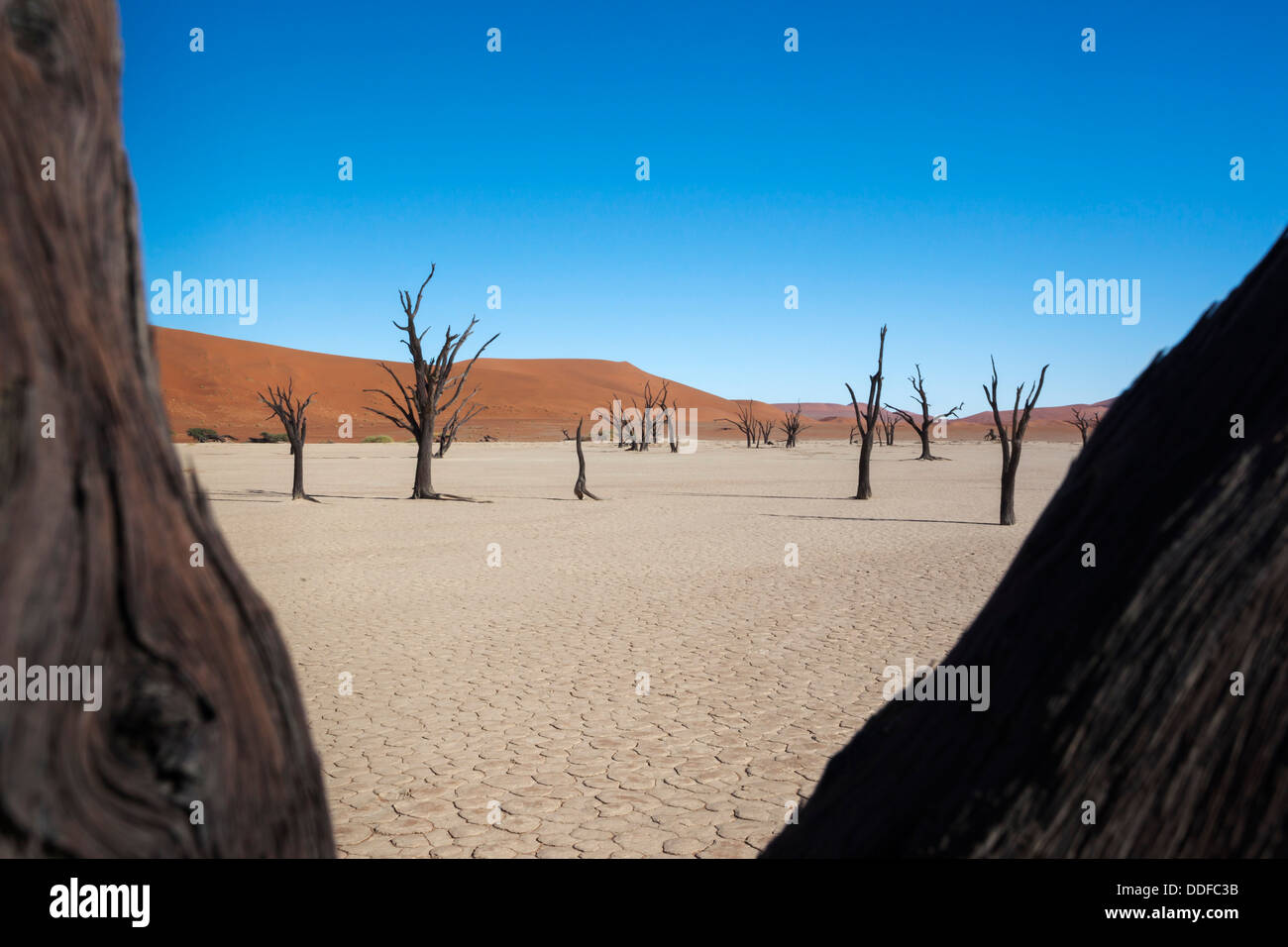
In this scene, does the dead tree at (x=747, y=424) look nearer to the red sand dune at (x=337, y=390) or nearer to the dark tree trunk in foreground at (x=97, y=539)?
the red sand dune at (x=337, y=390)

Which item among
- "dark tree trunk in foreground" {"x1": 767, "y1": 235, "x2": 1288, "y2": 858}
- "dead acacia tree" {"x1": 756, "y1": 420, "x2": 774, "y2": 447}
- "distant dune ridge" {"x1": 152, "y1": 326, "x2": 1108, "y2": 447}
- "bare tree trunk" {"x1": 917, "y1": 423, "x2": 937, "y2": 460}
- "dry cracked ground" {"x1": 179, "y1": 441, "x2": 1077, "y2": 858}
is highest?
A: "distant dune ridge" {"x1": 152, "y1": 326, "x2": 1108, "y2": 447}

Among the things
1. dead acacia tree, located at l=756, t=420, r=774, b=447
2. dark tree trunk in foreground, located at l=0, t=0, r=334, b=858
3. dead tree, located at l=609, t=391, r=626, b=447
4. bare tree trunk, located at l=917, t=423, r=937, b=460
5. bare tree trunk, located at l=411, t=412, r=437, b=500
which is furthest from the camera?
dead acacia tree, located at l=756, t=420, r=774, b=447

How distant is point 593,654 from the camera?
24.1ft

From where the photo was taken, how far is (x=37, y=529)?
707 millimetres

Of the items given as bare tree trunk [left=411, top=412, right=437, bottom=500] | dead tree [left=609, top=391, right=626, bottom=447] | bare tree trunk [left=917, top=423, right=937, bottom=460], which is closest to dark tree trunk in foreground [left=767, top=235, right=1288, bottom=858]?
bare tree trunk [left=411, top=412, right=437, bottom=500]

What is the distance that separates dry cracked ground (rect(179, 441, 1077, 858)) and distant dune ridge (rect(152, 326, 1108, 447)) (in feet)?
178

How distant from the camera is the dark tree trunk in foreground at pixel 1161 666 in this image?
91 centimetres

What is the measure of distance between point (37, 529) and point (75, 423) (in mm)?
99

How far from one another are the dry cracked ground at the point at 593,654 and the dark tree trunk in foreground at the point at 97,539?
103mm

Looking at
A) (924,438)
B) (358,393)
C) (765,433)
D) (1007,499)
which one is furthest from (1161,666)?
(358,393)

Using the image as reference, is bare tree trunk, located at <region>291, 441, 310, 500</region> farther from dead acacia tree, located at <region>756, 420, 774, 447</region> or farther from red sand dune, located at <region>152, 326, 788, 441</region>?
dead acacia tree, located at <region>756, 420, 774, 447</region>

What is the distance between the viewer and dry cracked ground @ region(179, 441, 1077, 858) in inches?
173

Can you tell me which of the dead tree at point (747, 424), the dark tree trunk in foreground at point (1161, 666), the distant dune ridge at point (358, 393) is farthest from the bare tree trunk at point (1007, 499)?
the distant dune ridge at point (358, 393)

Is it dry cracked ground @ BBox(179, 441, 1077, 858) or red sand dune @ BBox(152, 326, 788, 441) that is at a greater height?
red sand dune @ BBox(152, 326, 788, 441)
